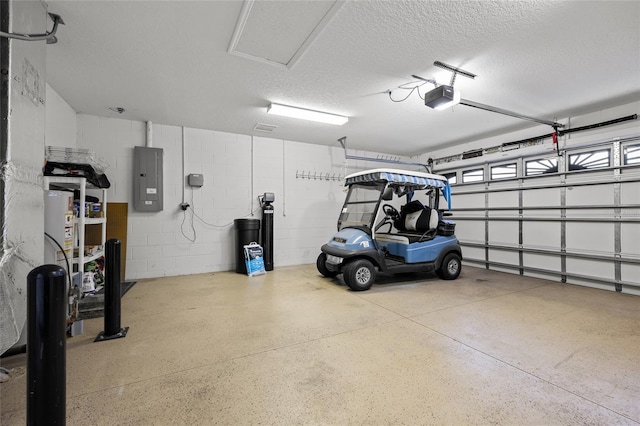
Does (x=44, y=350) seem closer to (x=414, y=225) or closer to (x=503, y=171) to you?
(x=414, y=225)

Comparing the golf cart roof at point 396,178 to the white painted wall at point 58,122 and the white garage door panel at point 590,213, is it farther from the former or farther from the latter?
the white painted wall at point 58,122

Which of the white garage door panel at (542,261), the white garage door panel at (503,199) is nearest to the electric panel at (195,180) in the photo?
the white garage door panel at (503,199)

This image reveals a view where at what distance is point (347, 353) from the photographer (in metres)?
2.26

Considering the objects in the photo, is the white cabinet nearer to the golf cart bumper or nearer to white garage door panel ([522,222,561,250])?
the golf cart bumper

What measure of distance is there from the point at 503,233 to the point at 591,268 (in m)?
1.45

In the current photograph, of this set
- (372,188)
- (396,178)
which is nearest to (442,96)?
(396,178)

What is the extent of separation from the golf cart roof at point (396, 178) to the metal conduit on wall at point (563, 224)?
160 cm

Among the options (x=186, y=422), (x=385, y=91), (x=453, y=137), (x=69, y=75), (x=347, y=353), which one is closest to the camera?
(x=186, y=422)

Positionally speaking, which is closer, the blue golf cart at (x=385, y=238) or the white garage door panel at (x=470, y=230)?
the blue golf cart at (x=385, y=238)

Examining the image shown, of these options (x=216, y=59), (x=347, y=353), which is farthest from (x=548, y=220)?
(x=216, y=59)

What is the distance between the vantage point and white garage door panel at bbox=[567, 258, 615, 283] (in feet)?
14.0

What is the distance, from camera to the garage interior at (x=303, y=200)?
1.82m

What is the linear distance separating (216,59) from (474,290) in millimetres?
4756

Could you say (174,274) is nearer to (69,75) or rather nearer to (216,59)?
(69,75)
